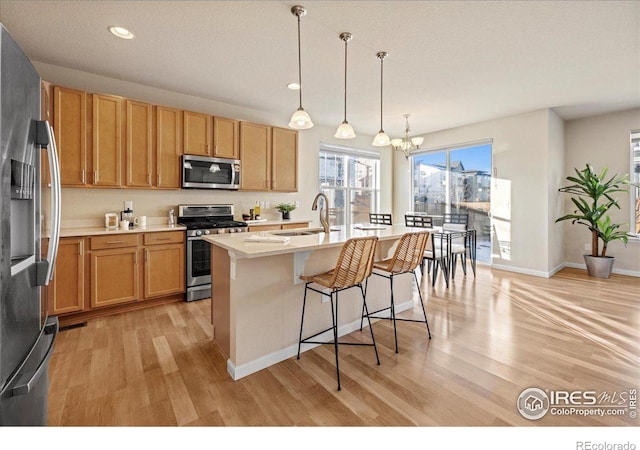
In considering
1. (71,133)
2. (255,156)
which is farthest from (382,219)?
(71,133)

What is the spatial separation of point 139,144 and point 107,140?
310 mm

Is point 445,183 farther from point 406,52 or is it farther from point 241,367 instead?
point 241,367

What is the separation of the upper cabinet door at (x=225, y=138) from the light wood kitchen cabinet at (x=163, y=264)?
126 cm

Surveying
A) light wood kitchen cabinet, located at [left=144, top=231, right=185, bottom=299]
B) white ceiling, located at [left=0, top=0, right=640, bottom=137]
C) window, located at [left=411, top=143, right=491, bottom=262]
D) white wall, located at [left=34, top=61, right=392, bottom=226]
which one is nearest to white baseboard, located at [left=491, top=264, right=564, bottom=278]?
window, located at [left=411, top=143, right=491, bottom=262]

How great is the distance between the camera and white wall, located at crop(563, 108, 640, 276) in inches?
192

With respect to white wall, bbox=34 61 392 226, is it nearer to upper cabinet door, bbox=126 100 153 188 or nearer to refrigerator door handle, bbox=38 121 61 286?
upper cabinet door, bbox=126 100 153 188

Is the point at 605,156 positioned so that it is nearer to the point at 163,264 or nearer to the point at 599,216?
the point at 599,216

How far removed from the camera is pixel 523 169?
5.07 metres

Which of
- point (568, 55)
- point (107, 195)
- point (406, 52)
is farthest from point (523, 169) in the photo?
point (107, 195)

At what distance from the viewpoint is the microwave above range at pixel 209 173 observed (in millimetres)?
3859

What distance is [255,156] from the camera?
4.52 meters

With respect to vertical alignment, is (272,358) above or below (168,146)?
below

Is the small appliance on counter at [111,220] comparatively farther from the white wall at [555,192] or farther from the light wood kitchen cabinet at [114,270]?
the white wall at [555,192]

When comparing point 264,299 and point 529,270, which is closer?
point 264,299
